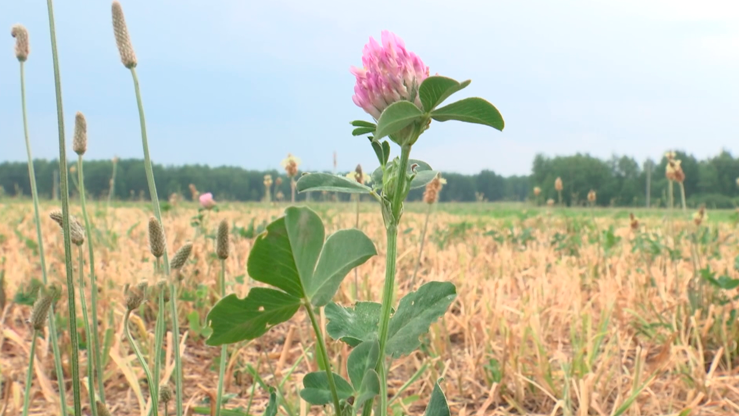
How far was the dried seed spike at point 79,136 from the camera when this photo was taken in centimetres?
78

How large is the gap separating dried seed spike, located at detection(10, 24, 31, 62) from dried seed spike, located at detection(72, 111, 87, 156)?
15 centimetres

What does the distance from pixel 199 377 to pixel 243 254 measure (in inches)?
49.8

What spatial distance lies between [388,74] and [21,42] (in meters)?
0.60

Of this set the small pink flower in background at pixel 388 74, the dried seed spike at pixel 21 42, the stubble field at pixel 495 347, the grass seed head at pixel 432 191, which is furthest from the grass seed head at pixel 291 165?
the small pink flower in background at pixel 388 74

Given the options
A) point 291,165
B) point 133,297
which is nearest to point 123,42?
point 133,297

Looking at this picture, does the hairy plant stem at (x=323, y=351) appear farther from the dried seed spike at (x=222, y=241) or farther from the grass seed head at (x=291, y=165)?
the grass seed head at (x=291, y=165)

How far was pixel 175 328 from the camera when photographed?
691 millimetres

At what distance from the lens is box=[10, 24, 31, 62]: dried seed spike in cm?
84

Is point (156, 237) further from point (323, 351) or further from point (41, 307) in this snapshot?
point (323, 351)

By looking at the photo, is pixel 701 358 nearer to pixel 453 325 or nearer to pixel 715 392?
pixel 715 392

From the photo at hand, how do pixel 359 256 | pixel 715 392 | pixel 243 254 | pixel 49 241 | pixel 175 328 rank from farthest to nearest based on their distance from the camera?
pixel 49 241 → pixel 243 254 → pixel 715 392 → pixel 175 328 → pixel 359 256

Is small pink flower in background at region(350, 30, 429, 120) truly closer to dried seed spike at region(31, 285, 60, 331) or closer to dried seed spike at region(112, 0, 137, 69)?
dried seed spike at region(112, 0, 137, 69)

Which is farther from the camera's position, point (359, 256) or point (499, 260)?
point (499, 260)

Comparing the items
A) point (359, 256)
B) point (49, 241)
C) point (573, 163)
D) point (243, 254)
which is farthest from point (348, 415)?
point (573, 163)
